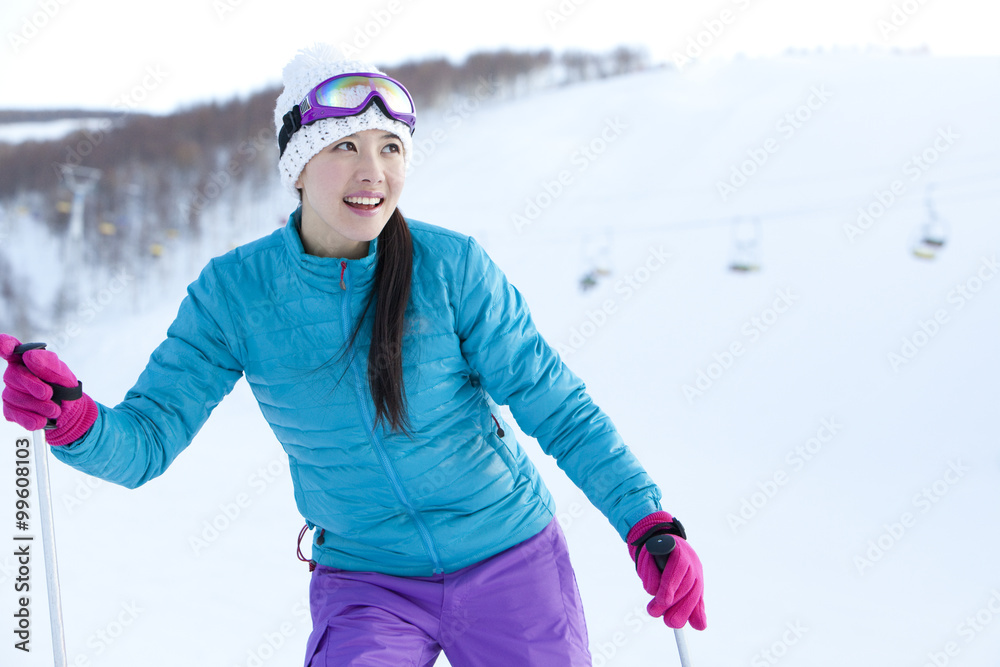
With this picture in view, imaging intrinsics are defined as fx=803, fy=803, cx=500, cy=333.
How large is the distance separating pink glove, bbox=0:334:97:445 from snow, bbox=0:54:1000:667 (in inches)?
61.6

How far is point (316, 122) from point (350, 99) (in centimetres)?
6

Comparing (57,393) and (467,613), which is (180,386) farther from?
(467,613)

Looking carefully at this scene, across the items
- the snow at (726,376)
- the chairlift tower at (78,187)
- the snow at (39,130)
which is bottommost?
the snow at (726,376)

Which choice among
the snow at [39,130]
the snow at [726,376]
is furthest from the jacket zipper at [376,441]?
the snow at [39,130]

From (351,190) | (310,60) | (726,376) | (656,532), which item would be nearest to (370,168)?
(351,190)

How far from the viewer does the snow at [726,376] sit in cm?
274

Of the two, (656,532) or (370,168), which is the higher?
(370,168)

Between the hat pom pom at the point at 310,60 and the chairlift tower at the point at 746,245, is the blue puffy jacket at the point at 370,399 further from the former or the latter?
the chairlift tower at the point at 746,245

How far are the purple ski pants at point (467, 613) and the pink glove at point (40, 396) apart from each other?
0.43m

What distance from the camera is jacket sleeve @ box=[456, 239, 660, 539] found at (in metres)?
1.21

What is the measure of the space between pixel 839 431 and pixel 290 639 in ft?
12.5

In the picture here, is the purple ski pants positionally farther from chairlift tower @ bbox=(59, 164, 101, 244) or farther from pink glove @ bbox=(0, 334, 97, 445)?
chairlift tower @ bbox=(59, 164, 101, 244)

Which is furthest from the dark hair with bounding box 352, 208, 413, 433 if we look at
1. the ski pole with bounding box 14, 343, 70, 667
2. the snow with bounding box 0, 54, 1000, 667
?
the snow with bounding box 0, 54, 1000, 667

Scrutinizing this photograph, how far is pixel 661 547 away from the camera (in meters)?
1.13
